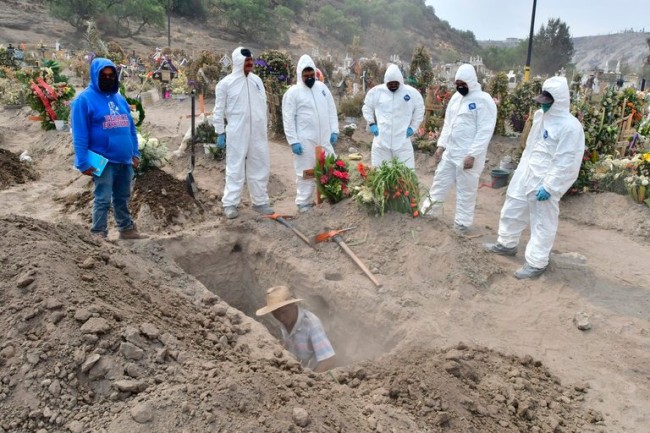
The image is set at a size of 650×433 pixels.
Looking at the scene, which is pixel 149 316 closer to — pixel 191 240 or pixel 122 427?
pixel 122 427

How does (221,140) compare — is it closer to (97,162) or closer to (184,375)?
(97,162)

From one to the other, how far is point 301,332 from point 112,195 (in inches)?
97.5

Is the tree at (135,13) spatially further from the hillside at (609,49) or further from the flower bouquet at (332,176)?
the hillside at (609,49)

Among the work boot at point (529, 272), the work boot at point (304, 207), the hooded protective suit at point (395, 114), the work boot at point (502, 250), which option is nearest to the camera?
the work boot at point (529, 272)

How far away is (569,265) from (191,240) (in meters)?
3.85

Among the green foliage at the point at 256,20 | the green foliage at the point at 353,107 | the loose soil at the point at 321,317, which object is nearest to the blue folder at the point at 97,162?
the loose soil at the point at 321,317

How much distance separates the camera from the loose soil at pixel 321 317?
2.46 m

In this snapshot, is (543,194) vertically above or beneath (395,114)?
beneath

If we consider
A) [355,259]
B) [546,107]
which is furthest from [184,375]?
[546,107]

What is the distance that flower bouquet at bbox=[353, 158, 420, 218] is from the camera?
525cm

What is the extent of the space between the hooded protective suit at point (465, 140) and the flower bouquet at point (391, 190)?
0.33 m

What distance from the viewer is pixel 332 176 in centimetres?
582

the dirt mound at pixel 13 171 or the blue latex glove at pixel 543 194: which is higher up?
the blue latex glove at pixel 543 194

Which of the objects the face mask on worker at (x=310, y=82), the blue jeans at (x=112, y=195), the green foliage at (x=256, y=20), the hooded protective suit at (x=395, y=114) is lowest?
the blue jeans at (x=112, y=195)
